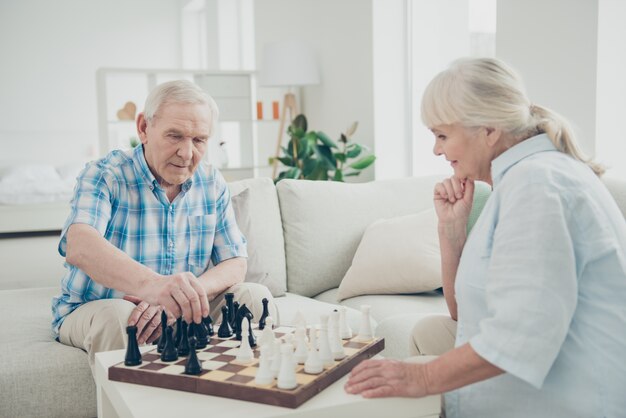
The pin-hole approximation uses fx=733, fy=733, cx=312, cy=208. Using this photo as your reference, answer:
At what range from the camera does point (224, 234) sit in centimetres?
Answer: 233

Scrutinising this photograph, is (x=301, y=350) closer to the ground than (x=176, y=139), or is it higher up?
closer to the ground

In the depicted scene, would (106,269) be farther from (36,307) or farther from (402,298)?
(402,298)

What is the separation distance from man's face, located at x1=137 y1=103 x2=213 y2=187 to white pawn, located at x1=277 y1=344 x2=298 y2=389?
0.97 meters

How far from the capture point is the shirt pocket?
2248 mm

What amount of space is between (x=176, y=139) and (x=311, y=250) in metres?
1.00

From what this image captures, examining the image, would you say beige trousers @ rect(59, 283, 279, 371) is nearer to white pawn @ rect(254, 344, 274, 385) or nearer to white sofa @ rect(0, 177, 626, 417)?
white sofa @ rect(0, 177, 626, 417)

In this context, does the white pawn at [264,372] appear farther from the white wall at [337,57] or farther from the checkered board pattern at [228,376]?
the white wall at [337,57]

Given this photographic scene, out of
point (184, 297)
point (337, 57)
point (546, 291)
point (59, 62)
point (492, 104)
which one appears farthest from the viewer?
point (59, 62)

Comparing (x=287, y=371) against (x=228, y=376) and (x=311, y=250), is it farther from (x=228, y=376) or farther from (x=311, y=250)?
(x=311, y=250)

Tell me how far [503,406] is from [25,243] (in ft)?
23.2

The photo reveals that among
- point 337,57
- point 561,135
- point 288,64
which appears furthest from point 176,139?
point 337,57

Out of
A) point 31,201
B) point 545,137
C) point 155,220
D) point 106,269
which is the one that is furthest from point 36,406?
point 31,201

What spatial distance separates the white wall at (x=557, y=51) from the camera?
10.3 feet

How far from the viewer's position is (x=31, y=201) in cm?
816
